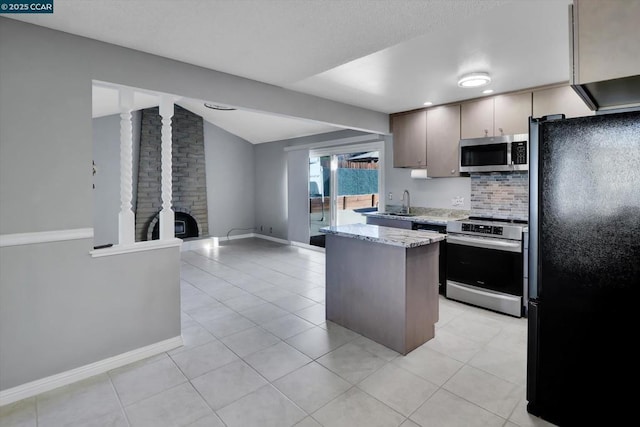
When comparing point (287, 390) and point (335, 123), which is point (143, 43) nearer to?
point (335, 123)

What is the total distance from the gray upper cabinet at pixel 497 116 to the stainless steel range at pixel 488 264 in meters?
1.10

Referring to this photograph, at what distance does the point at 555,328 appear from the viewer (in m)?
1.84

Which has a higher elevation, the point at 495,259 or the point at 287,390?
the point at 495,259

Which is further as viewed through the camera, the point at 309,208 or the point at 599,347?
the point at 309,208

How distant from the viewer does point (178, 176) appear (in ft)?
22.6

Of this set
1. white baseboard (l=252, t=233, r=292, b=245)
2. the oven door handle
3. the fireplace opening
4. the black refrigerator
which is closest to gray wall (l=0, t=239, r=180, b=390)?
the black refrigerator

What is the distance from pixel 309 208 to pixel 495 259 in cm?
399

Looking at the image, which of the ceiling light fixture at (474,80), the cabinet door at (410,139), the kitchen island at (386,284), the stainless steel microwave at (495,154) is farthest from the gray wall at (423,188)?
the kitchen island at (386,284)

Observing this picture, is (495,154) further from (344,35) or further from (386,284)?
(344,35)

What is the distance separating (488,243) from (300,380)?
2481 mm

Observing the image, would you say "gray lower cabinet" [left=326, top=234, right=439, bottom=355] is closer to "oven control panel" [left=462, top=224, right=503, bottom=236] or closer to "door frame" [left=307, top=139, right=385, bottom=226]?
"oven control panel" [left=462, top=224, right=503, bottom=236]

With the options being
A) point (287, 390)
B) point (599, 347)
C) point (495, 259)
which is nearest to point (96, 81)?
point (287, 390)

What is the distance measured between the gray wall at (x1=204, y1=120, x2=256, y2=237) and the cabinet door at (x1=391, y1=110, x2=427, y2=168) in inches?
168

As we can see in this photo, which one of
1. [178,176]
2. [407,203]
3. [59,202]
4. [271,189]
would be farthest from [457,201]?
[178,176]
